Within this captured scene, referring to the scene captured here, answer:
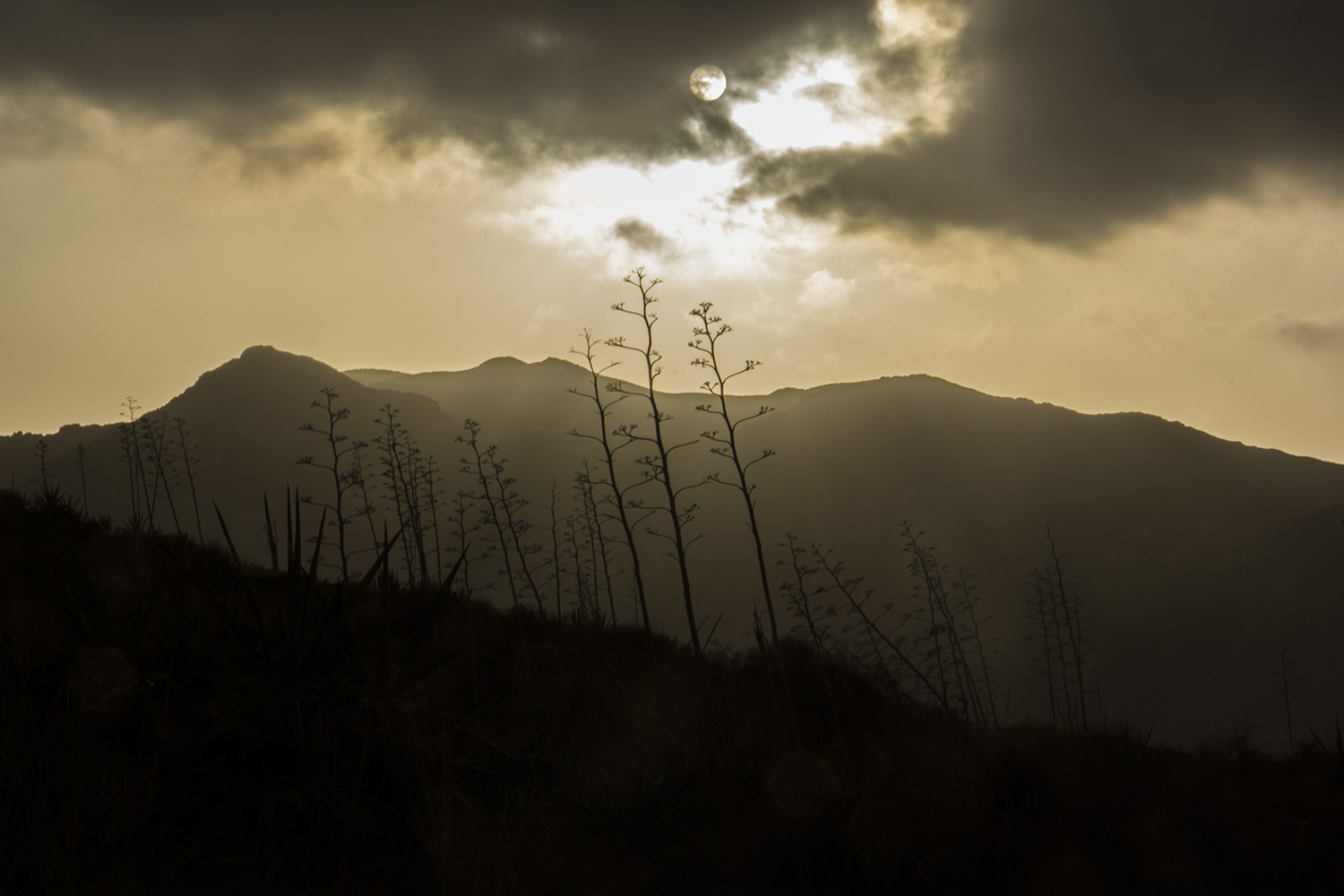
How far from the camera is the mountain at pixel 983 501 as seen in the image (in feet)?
365

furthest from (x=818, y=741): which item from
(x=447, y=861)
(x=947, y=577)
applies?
(x=947, y=577)

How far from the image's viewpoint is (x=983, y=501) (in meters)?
168

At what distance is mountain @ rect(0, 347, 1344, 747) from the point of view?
111 metres

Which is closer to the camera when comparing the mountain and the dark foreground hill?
the dark foreground hill

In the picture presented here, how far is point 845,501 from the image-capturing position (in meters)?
174

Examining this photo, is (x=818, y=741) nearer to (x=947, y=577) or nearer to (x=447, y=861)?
(x=447, y=861)

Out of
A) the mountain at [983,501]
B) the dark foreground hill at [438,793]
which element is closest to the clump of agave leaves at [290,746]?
the dark foreground hill at [438,793]

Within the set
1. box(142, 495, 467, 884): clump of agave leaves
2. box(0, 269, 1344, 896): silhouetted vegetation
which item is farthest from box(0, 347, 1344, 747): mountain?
box(142, 495, 467, 884): clump of agave leaves

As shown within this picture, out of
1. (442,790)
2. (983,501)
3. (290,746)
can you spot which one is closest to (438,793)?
(442,790)

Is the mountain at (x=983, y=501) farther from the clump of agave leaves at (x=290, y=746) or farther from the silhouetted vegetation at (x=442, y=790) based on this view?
the clump of agave leaves at (x=290, y=746)

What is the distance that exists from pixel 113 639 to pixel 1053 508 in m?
177

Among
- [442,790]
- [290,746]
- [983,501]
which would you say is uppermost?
[983,501]

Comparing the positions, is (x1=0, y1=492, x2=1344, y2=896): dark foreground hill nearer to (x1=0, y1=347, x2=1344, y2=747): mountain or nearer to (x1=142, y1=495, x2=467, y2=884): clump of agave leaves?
(x1=142, y1=495, x2=467, y2=884): clump of agave leaves

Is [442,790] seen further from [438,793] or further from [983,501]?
[983,501]
